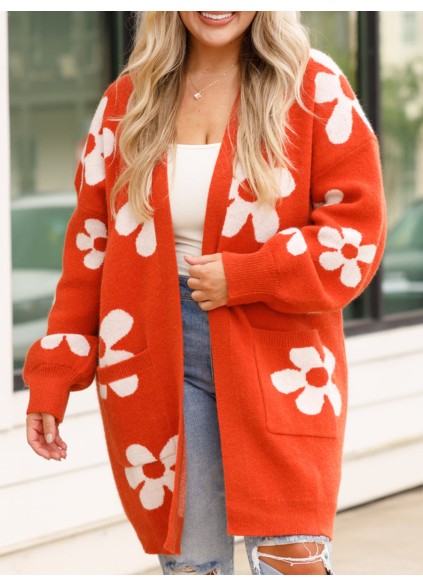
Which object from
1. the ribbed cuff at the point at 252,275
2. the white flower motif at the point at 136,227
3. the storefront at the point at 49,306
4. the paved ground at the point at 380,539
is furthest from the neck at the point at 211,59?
the paved ground at the point at 380,539

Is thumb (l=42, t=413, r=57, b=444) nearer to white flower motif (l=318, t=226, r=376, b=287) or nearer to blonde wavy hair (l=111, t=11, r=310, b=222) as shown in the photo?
blonde wavy hair (l=111, t=11, r=310, b=222)

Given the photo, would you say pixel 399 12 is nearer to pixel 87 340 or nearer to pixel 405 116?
pixel 405 116

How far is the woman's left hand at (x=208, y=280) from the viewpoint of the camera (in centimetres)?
255

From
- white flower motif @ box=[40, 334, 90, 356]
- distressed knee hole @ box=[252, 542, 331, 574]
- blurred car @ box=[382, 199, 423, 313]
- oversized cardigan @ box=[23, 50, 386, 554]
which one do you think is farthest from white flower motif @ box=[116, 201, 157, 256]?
blurred car @ box=[382, 199, 423, 313]

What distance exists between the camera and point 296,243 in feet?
8.29

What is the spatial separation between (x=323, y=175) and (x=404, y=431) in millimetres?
3564

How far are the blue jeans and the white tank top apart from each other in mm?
77

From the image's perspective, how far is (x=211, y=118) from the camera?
2684 mm

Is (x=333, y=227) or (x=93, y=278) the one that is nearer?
(x=333, y=227)

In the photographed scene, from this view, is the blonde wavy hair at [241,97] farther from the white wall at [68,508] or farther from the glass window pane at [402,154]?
the glass window pane at [402,154]

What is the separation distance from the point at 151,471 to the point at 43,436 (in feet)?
0.93

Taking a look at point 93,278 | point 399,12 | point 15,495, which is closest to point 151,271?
point 93,278

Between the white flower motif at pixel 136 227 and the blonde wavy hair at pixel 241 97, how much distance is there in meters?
0.02

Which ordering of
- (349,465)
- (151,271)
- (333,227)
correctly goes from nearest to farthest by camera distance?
(333,227) → (151,271) → (349,465)
